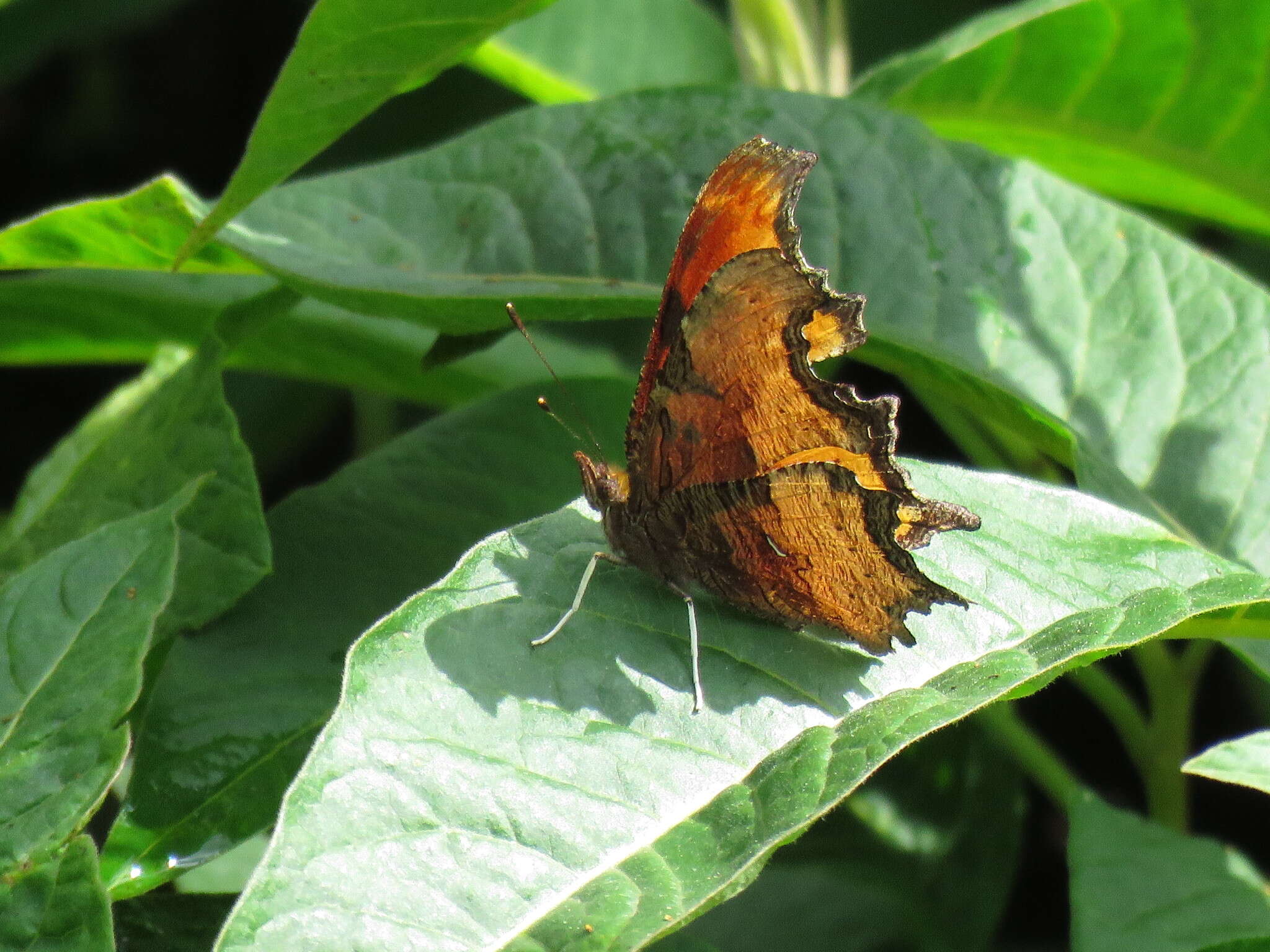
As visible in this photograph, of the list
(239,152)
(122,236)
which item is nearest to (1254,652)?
(122,236)

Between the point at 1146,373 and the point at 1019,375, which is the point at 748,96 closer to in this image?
the point at 1019,375

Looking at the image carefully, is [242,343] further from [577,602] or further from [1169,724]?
[1169,724]

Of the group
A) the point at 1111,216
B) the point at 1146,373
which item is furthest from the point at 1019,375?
the point at 1111,216

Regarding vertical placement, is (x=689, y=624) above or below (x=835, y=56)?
below

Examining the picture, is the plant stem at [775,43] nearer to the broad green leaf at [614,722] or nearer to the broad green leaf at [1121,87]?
the broad green leaf at [1121,87]

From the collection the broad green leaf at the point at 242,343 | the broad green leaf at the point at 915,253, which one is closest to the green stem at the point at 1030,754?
the broad green leaf at the point at 915,253

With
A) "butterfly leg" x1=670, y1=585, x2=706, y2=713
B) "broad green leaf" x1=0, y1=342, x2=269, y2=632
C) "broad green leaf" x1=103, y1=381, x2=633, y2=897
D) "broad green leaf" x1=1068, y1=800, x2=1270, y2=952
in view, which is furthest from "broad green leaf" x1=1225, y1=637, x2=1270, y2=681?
"broad green leaf" x1=0, y1=342, x2=269, y2=632

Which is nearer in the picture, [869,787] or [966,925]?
[966,925]

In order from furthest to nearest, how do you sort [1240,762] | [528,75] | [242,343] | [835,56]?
[528,75] < [835,56] < [242,343] < [1240,762]

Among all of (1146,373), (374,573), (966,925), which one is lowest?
(966,925)
